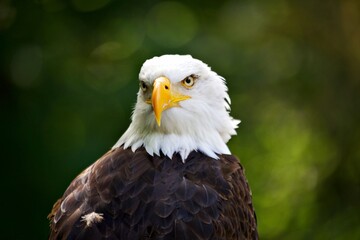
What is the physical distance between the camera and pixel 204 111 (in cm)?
509

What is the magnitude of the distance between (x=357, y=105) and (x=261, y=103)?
86cm

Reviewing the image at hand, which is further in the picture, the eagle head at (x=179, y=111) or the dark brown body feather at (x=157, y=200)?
the eagle head at (x=179, y=111)

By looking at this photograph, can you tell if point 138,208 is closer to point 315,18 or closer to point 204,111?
point 204,111

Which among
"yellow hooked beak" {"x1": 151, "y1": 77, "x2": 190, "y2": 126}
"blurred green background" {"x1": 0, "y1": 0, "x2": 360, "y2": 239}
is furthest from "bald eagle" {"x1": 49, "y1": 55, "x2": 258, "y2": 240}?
"blurred green background" {"x1": 0, "y1": 0, "x2": 360, "y2": 239}

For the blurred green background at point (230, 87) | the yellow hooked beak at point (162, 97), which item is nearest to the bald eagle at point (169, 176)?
the yellow hooked beak at point (162, 97)

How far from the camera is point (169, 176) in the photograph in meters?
4.71

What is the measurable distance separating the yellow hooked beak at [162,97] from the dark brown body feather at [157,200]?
28 centimetres

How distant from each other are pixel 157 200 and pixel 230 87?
326cm

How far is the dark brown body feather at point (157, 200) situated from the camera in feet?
14.6

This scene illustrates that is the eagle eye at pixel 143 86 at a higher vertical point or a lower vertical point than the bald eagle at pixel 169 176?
higher

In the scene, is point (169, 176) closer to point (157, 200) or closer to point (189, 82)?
point (157, 200)

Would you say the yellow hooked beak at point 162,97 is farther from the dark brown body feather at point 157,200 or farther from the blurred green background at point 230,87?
the blurred green background at point 230,87

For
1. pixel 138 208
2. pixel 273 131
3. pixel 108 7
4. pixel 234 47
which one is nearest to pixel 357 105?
pixel 273 131

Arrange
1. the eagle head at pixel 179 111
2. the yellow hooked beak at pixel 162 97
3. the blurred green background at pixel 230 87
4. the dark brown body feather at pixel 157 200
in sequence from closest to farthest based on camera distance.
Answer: the dark brown body feather at pixel 157 200 → the yellow hooked beak at pixel 162 97 → the eagle head at pixel 179 111 → the blurred green background at pixel 230 87
